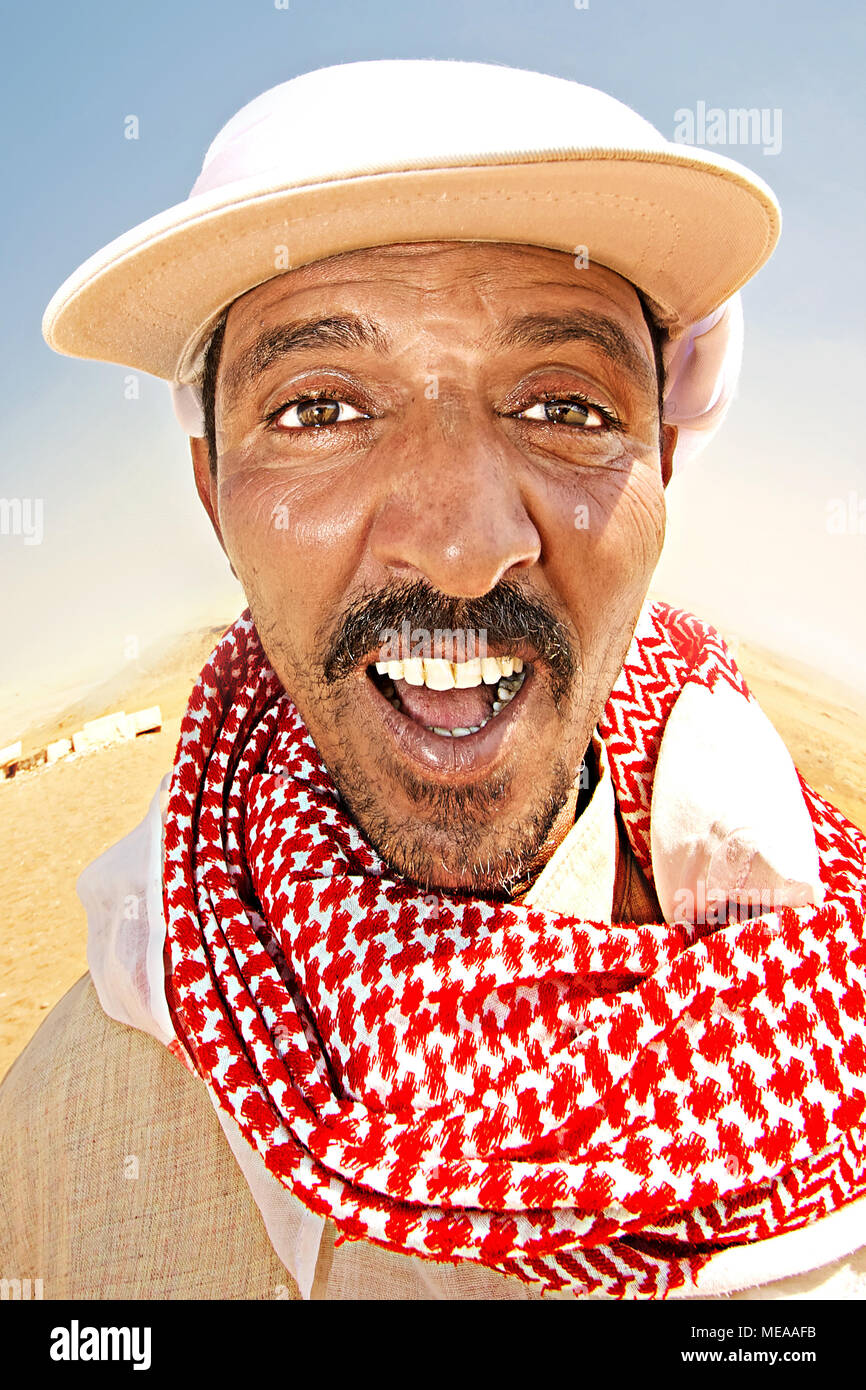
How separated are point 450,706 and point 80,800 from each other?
28.2ft

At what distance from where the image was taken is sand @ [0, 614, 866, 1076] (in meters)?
6.41

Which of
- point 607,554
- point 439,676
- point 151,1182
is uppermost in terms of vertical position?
point 607,554

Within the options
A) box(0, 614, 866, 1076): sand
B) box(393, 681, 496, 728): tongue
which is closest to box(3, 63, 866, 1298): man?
box(393, 681, 496, 728): tongue

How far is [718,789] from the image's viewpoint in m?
1.68

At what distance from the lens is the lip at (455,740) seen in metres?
1.49

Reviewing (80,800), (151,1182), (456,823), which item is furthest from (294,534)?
(80,800)

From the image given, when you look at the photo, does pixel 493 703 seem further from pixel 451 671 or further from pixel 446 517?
pixel 446 517

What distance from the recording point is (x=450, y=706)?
1529 mm

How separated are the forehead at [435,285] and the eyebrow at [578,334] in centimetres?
2

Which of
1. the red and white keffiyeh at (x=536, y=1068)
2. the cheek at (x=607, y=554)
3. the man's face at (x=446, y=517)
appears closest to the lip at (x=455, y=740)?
the man's face at (x=446, y=517)

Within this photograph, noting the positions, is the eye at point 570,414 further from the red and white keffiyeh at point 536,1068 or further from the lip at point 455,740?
the red and white keffiyeh at point 536,1068

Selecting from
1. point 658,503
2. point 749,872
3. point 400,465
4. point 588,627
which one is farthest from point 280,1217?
point 658,503

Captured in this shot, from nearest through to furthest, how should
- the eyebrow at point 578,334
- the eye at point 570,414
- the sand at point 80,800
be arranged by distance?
the eyebrow at point 578,334
the eye at point 570,414
the sand at point 80,800

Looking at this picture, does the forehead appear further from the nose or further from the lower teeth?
the lower teeth
